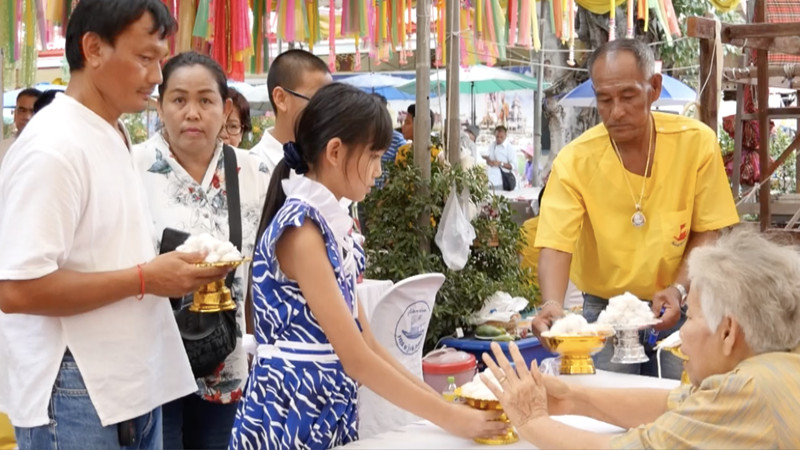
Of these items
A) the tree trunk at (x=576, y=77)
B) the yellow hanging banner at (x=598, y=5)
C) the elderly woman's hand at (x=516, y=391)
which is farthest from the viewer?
the tree trunk at (x=576, y=77)

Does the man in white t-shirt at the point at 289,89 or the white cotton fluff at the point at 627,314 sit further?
the man in white t-shirt at the point at 289,89

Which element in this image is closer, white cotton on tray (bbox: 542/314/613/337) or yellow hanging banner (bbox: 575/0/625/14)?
white cotton on tray (bbox: 542/314/613/337)

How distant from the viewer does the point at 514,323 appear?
20.4 ft

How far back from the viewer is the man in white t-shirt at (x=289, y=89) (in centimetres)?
396

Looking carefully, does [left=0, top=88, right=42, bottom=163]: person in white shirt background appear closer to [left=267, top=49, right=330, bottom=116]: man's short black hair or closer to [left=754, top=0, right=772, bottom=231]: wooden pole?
[left=267, top=49, right=330, bottom=116]: man's short black hair

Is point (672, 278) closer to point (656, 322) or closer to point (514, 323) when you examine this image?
point (656, 322)

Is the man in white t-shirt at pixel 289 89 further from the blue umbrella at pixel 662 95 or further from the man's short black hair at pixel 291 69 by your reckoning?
the blue umbrella at pixel 662 95

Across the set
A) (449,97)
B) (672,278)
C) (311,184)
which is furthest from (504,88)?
(311,184)

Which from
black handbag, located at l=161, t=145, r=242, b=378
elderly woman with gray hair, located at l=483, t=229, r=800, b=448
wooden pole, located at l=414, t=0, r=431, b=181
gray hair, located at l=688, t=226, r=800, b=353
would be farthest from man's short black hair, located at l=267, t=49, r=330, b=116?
gray hair, located at l=688, t=226, r=800, b=353

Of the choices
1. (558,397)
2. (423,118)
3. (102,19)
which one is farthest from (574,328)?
(423,118)

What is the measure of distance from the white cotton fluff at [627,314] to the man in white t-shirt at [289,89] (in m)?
1.57

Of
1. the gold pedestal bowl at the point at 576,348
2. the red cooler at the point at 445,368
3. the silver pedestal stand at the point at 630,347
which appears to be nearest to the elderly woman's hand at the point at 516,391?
the gold pedestal bowl at the point at 576,348

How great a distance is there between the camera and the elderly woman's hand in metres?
2.21

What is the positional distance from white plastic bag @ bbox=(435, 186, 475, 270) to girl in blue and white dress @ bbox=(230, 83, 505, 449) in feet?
11.5
